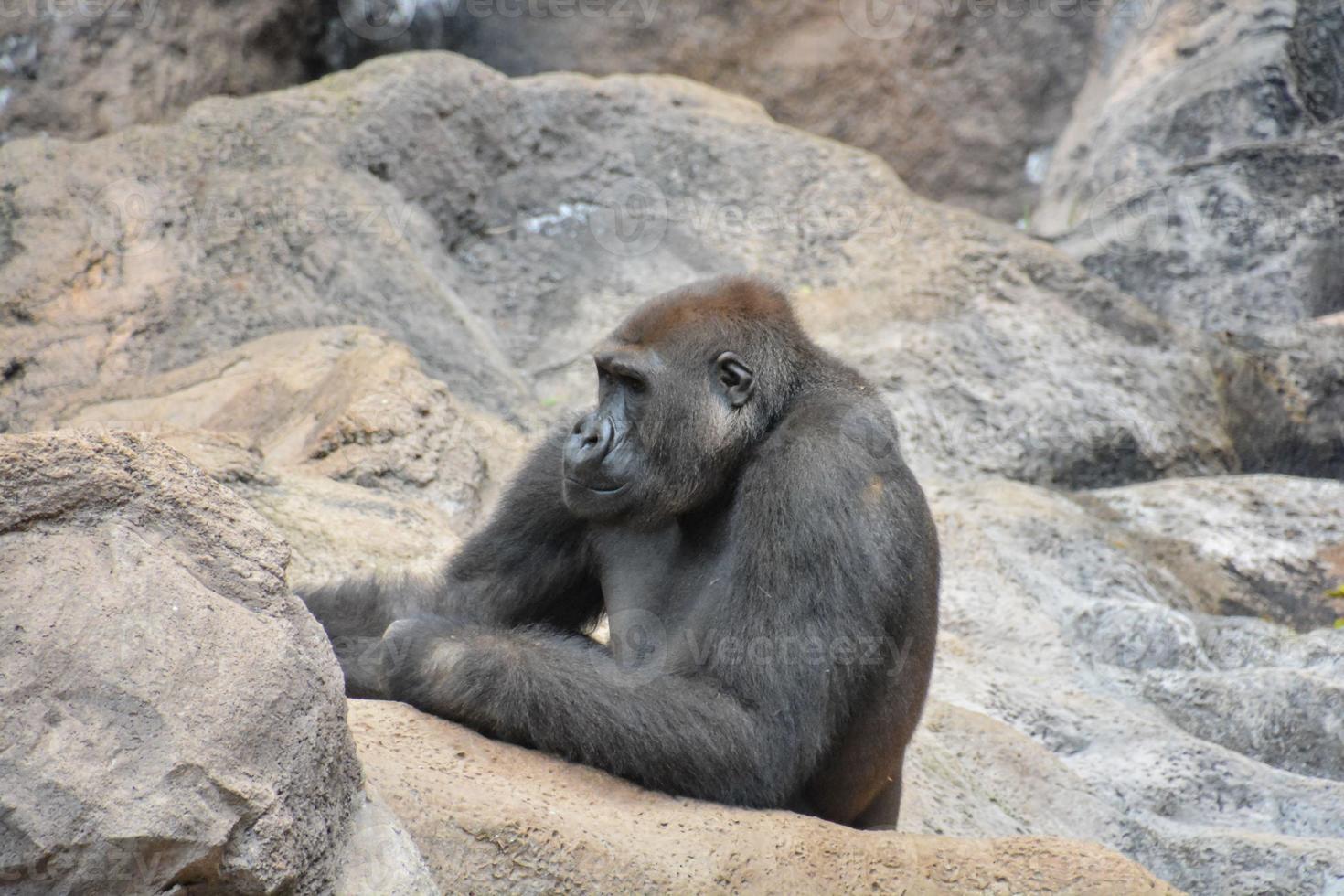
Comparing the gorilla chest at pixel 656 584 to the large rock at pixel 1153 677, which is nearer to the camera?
the gorilla chest at pixel 656 584

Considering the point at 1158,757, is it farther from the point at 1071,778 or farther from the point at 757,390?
the point at 757,390

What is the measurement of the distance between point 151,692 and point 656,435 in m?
1.74

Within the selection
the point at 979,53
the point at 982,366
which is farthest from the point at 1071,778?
the point at 979,53

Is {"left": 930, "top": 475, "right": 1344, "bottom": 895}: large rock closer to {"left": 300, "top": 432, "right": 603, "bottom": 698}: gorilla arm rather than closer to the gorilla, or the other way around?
the gorilla

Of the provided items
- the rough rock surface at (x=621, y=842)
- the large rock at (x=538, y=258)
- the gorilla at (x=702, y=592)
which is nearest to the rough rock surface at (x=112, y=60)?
the large rock at (x=538, y=258)

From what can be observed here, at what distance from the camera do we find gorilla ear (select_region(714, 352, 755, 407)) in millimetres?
3762

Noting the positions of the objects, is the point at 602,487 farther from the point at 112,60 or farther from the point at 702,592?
the point at 112,60

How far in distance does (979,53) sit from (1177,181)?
2842mm

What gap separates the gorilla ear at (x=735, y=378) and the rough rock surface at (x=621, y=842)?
1.06m

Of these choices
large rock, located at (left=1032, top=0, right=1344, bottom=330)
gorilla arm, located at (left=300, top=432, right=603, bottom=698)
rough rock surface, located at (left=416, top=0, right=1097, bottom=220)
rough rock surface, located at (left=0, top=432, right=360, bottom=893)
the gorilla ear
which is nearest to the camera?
rough rock surface, located at (left=0, top=432, right=360, bottom=893)

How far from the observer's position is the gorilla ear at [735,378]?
3.76m

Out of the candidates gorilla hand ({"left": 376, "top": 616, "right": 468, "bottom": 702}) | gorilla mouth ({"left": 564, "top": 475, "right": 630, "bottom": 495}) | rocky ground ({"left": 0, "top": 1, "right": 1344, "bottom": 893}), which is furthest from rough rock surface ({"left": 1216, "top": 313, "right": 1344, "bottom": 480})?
gorilla hand ({"left": 376, "top": 616, "right": 468, "bottom": 702})

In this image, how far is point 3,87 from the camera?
27.2ft

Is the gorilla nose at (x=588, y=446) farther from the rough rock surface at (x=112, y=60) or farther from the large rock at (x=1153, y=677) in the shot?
the rough rock surface at (x=112, y=60)
